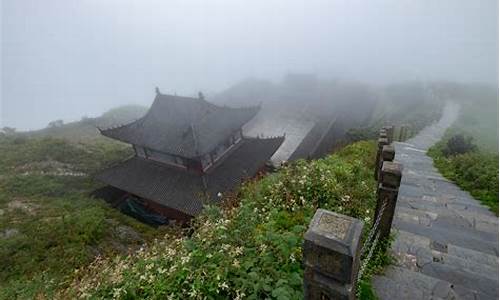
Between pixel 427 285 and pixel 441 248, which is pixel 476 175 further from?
pixel 427 285

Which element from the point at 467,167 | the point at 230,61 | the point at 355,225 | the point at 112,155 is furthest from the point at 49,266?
the point at 230,61

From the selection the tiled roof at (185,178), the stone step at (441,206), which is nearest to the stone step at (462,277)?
the stone step at (441,206)

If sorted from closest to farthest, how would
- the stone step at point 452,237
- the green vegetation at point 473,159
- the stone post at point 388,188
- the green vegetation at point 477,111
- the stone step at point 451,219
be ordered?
the stone post at point 388,188 → the stone step at point 452,237 → the stone step at point 451,219 → the green vegetation at point 473,159 → the green vegetation at point 477,111

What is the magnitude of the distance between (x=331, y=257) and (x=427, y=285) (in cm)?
347

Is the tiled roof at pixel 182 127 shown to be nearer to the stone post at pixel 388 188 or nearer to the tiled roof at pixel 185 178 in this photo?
the tiled roof at pixel 185 178

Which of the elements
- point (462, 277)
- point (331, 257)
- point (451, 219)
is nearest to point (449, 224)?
point (451, 219)

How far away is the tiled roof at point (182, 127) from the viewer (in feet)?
68.0

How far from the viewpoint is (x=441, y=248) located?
637 centimetres

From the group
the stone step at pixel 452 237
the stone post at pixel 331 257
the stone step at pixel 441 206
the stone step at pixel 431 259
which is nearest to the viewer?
the stone post at pixel 331 257

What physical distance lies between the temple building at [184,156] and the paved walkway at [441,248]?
40.0 ft

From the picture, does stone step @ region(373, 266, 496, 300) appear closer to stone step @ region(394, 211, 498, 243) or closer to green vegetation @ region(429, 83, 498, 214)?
stone step @ region(394, 211, 498, 243)

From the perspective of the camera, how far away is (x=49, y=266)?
13430 millimetres

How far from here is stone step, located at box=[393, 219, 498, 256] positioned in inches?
256

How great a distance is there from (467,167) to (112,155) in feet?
101
